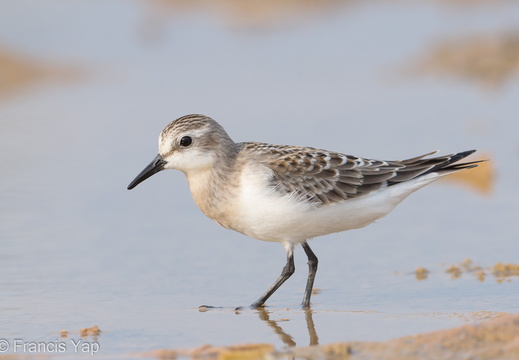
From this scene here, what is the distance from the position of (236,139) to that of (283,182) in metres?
5.46

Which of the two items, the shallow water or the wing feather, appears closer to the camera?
the shallow water

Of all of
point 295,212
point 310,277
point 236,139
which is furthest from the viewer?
point 236,139

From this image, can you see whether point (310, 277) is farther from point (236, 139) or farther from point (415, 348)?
point (236, 139)

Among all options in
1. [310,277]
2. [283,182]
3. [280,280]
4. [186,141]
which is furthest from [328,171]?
[186,141]

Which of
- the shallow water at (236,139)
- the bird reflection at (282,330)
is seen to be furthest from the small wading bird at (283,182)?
the shallow water at (236,139)

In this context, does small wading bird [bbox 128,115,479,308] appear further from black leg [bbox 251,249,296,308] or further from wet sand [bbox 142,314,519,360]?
wet sand [bbox 142,314,519,360]

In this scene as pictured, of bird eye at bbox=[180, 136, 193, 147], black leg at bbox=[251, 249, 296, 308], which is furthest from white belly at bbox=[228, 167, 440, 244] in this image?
bird eye at bbox=[180, 136, 193, 147]

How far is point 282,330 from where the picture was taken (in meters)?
8.54

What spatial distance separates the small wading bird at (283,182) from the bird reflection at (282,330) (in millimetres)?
223

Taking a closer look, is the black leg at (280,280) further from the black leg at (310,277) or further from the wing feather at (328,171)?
the wing feather at (328,171)

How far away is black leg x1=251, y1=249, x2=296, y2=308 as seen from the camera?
30.8 feet

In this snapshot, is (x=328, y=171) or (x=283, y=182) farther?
(x=328, y=171)

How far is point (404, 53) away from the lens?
20.9 metres

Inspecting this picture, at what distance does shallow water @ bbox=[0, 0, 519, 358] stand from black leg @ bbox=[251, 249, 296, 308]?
117mm
